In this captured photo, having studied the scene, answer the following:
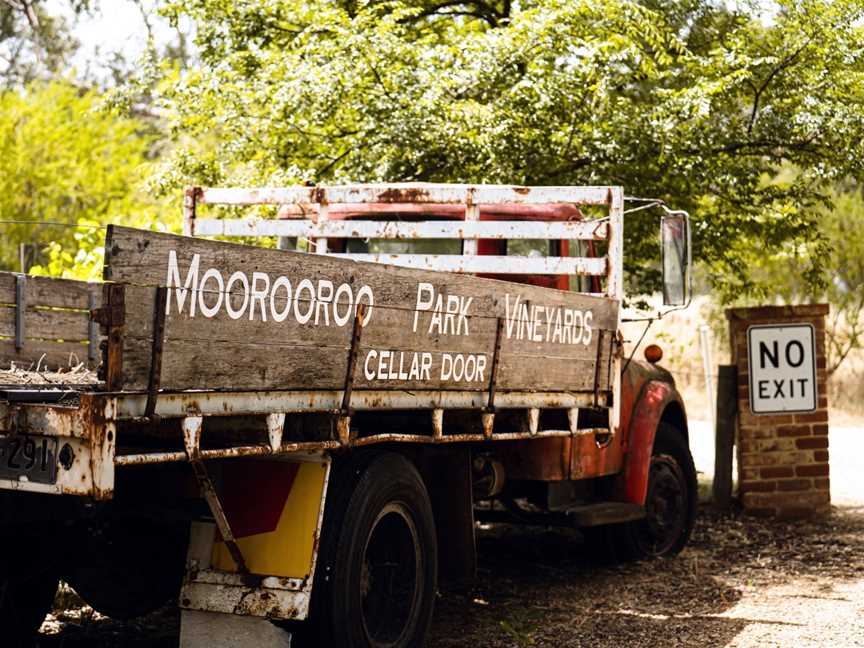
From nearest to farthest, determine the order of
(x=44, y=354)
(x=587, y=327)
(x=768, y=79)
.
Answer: (x=587, y=327) → (x=44, y=354) → (x=768, y=79)

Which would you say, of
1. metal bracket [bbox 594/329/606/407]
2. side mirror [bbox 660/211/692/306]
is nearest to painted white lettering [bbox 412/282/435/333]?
metal bracket [bbox 594/329/606/407]

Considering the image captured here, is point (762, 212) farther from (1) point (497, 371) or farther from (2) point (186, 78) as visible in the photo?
(1) point (497, 371)

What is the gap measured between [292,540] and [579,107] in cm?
653

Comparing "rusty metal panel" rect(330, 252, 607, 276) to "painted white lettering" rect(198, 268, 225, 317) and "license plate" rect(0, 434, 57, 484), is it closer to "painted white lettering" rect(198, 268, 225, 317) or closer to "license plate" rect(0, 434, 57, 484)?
"painted white lettering" rect(198, 268, 225, 317)

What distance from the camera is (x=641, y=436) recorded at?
320 inches

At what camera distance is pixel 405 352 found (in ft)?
16.5

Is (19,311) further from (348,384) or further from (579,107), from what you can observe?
(579,107)

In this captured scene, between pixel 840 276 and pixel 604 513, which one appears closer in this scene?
pixel 604 513

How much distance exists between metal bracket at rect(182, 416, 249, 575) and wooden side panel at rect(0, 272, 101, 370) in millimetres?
2083

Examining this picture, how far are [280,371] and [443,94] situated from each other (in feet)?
21.3

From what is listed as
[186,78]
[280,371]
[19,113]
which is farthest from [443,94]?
[19,113]

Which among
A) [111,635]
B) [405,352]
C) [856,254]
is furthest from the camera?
[856,254]

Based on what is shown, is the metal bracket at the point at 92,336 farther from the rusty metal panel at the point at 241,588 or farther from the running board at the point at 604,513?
the running board at the point at 604,513

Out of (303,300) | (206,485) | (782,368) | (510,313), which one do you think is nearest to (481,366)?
(510,313)
